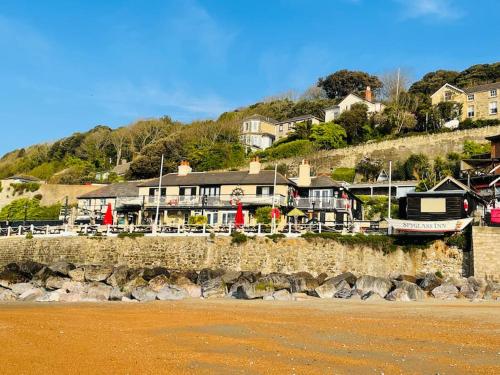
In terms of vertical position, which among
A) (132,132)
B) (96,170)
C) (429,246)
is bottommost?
(429,246)

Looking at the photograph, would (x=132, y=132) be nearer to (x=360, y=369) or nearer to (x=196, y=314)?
(x=196, y=314)

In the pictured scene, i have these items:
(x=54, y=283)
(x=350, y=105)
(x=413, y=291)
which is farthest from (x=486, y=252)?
(x=350, y=105)

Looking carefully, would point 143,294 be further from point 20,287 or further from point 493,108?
point 493,108

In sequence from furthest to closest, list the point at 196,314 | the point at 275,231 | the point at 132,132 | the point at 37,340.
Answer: the point at 132,132 < the point at 275,231 < the point at 196,314 < the point at 37,340

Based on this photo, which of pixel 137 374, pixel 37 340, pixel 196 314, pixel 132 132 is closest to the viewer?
pixel 137 374

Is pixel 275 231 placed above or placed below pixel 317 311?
above

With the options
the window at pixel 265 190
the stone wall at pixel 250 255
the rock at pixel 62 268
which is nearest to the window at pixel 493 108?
the window at pixel 265 190

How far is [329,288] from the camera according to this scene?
81.0 feet

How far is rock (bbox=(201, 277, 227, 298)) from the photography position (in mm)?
25266

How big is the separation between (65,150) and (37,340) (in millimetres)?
91755

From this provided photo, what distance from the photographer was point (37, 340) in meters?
13.2

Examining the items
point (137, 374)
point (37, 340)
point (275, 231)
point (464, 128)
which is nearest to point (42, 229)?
point (275, 231)

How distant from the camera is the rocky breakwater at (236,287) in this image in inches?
931

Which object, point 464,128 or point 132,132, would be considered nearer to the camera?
point 464,128
